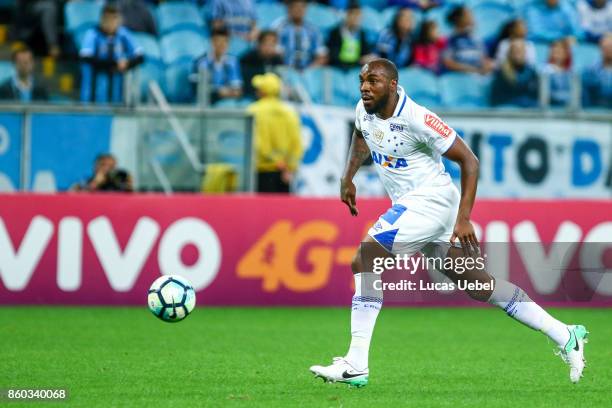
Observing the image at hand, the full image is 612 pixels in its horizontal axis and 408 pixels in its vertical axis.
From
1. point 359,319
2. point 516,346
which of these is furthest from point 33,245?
point 359,319

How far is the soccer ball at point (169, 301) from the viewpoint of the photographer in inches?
349

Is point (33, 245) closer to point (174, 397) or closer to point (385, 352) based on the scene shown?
point (385, 352)

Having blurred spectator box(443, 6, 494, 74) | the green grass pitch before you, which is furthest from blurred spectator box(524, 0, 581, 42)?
the green grass pitch

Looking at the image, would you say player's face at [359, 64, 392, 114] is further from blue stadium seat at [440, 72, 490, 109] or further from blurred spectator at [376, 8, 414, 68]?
blurred spectator at [376, 8, 414, 68]

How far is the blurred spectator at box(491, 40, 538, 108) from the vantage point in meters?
16.3

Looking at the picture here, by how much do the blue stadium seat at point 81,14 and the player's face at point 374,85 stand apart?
32.1 feet

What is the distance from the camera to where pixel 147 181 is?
14.6 metres

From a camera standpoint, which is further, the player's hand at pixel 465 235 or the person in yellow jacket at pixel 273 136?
the person in yellow jacket at pixel 273 136

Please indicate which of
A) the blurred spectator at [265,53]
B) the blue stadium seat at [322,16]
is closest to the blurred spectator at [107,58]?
the blurred spectator at [265,53]

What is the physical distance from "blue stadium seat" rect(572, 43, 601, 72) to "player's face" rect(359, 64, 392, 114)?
11452mm

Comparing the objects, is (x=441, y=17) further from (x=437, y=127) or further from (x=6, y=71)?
(x=437, y=127)

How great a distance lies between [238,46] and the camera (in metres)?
17.0

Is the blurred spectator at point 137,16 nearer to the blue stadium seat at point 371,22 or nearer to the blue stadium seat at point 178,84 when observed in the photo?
the blue stadium seat at point 178,84

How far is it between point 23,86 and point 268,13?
16.6 feet
